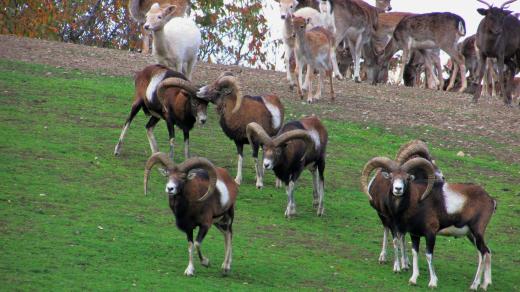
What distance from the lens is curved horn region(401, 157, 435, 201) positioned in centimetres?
1416

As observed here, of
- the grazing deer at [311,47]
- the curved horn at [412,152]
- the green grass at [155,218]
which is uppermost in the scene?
the grazing deer at [311,47]

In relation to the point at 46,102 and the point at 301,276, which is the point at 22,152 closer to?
the point at 46,102

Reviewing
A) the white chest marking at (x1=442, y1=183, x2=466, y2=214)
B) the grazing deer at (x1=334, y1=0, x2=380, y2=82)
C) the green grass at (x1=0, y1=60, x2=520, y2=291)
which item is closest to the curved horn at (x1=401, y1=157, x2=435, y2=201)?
the white chest marking at (x1=442, y1=183, x2=466, y2=214)

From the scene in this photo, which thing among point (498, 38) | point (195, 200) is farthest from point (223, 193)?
point (498, 38)

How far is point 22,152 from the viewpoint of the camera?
1867cm

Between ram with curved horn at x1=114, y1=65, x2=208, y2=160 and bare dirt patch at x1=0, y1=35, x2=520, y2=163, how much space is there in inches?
219

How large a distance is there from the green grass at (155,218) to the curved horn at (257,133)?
3.34 ft

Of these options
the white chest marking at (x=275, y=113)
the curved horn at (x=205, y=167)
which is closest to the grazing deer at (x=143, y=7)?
the white chest marking at (x=275, y=113)

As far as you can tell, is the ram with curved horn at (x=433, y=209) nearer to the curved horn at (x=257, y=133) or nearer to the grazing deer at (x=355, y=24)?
the curved horn at (x=257, y=133)

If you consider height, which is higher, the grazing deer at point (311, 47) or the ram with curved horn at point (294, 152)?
the grazing deer at point (311, 47)

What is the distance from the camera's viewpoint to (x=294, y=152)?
54.9ft

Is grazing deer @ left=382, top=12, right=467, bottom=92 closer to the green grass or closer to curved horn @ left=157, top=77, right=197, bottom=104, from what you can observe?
the green grass

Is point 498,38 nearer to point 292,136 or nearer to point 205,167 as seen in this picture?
point 292,136

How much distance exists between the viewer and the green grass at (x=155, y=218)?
43.0 feet
